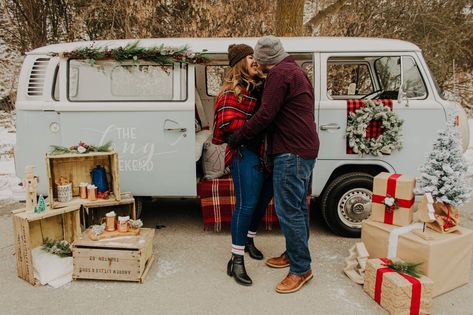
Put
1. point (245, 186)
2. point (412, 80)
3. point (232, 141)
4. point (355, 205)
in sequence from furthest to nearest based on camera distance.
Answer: point (355, 205) < point (412, 80) < point (245, 186) < point (232, 141)

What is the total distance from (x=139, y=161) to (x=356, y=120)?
2.32 m

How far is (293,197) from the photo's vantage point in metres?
3.43

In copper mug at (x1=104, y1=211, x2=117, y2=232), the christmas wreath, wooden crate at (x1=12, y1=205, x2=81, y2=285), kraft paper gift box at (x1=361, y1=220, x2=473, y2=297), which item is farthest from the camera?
the christmas wreath

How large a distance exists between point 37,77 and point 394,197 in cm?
381

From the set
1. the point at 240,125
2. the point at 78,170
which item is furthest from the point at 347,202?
the point at 78,170

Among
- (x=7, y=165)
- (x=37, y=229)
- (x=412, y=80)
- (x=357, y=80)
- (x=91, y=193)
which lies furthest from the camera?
(x=7, y=165)

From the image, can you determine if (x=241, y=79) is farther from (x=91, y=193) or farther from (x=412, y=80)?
(x=412, y=80)

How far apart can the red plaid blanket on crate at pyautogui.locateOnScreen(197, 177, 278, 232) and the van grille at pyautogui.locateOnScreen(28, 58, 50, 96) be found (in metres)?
1.99

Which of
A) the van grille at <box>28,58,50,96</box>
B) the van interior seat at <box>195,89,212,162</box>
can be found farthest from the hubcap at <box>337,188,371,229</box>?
the van grille at <box>28,58,50,96</box>

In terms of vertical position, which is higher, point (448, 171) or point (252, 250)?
point (448, 171)

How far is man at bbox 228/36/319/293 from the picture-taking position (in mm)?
3281

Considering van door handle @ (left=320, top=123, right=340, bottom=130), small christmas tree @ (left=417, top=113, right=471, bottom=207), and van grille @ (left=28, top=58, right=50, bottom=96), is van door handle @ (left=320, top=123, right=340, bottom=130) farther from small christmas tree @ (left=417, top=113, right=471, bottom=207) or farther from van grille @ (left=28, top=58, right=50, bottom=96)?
van grille @ (left=28, top=58, right=50, bottom=96)

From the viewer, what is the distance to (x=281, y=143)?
3395mm

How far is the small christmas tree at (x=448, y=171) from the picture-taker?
355 cm
